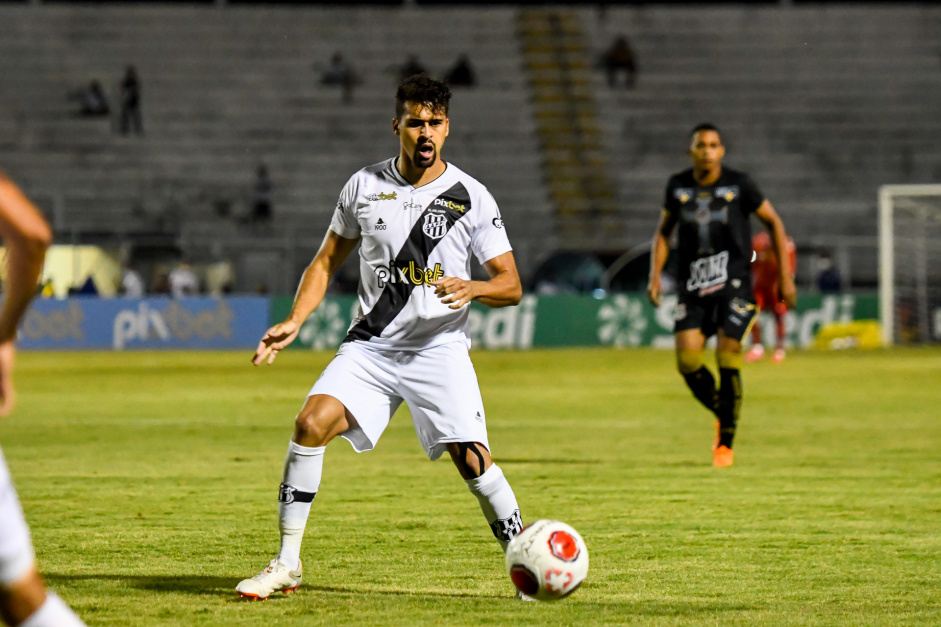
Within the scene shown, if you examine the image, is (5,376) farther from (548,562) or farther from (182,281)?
(182,281)

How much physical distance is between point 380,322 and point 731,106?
34.6 meters

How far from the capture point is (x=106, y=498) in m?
8.91

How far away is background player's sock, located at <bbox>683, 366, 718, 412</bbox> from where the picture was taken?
1048 cm

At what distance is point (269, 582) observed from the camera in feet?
19.0

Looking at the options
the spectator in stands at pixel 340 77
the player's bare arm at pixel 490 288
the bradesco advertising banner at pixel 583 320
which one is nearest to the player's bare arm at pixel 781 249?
the player's bare arm at pixel 490 288

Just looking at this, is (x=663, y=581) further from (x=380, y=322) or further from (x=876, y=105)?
(x=876, y=105)

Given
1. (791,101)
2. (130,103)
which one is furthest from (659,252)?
(791,101)

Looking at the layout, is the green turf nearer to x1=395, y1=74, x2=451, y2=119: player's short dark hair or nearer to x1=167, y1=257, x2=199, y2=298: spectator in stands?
x1=395, y1=74, x2=451, y2=119: player's short dark hair

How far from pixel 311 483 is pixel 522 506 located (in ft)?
9.06

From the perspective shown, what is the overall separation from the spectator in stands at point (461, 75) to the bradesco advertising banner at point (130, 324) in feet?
40.0

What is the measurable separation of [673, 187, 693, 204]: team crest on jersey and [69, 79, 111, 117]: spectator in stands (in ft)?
96.7

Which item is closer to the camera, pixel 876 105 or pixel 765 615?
pixel 765 615

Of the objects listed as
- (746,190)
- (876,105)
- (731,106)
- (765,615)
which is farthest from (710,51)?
(765,615)

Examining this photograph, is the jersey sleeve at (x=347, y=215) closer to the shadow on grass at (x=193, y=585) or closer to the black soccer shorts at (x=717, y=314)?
the shadow on grass at (x=193, y=585)
